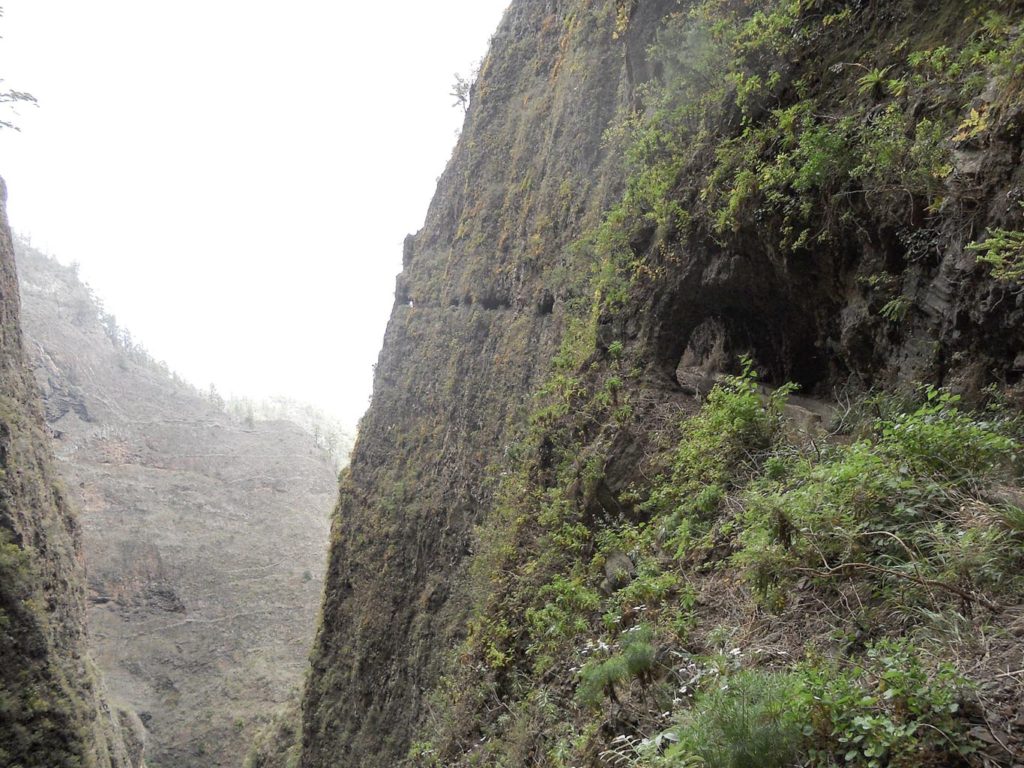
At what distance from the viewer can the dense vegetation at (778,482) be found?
284 cm

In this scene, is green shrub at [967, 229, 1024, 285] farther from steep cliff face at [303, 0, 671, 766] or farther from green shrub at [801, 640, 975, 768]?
steep cliff face at [303, 0, 671, 766]

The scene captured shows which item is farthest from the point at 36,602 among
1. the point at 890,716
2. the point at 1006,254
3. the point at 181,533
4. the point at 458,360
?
the point at 181,533

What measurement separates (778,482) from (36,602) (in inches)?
722

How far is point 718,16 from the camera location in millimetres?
7660

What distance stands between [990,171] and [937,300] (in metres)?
0.89

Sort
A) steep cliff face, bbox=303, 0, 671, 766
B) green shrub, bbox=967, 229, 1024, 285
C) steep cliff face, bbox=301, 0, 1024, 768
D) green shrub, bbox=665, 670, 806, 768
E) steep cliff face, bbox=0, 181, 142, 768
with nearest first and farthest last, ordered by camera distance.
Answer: green shrub, bbox=665, 670, 806, 768, steep cliff face, bbox=301, 0, 1024, 768, green shrub, bbox=967, 229, 1024, 285, steep cliff face, bbox=303, 0, 671, 766, steep cliff face, bbox=0, 181, 142, 768

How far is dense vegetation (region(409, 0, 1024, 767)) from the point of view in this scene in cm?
284

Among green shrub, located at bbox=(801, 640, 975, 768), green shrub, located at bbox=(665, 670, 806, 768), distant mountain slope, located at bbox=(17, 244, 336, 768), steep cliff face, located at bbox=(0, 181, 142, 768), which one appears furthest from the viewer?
distant mountain slope, located at bbox=(17, 244, 336, 768)

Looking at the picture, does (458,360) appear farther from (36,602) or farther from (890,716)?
(890,716)

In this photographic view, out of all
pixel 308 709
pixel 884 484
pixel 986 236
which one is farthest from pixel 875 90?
pixel 308 709

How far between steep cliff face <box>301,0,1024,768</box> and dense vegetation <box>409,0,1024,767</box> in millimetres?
25

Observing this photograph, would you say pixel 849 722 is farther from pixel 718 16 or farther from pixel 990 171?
pixel 718 16

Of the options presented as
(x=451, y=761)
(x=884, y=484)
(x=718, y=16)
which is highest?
(x=718, y=16)

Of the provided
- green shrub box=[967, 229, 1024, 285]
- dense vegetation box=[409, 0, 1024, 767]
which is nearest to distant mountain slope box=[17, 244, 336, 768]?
dense vegetation box=[409, 0, 1024, 767]
